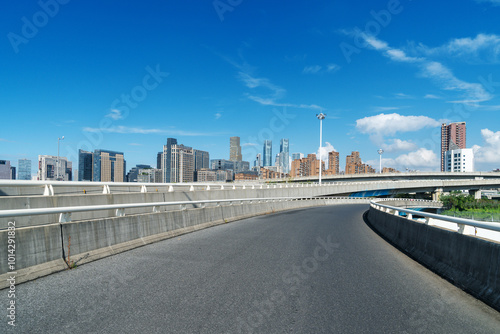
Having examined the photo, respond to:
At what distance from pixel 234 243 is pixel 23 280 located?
6057 mm

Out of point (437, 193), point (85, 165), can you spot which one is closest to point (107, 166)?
point (85, 165)

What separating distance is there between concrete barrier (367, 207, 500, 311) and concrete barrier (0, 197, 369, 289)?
7400 millimetres

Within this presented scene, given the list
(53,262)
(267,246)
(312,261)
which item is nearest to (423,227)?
(312,261)

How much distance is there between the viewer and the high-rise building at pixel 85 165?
437ft

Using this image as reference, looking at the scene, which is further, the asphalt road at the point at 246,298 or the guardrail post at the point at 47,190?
the guardrail post at the point at 47,190

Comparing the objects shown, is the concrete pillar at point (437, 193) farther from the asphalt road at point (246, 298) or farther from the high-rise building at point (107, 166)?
the asphalt road at point (246, 298)

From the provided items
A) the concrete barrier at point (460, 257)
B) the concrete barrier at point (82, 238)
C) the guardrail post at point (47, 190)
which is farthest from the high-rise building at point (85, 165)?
the concrete barrier at point (460, 257)

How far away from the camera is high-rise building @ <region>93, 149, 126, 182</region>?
126525 mm

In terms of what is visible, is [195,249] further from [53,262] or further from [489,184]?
[489,184]

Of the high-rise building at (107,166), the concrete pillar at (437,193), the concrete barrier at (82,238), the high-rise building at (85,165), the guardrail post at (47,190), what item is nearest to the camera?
the concrete barrier at (82,238)

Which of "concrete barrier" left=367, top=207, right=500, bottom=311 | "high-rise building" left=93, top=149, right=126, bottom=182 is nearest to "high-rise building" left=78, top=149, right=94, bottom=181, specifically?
"high-rise building" left=93, top=149, right=126, bottom=182

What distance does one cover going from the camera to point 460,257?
272 inches

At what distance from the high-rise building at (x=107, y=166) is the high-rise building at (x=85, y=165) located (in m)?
4.11

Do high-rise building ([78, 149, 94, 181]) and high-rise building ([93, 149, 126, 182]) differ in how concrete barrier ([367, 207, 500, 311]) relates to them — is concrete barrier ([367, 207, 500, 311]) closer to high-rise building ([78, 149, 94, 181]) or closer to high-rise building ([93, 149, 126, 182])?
high-rise building ([93, 149, 126, 182])
